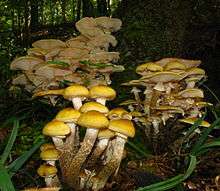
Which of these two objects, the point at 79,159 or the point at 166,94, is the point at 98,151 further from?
the point at 166,94

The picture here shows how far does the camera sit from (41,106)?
4215mm

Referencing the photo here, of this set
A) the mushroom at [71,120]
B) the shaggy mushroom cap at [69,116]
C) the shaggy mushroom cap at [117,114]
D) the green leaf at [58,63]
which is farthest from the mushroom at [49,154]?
the green leaf at [58,63]

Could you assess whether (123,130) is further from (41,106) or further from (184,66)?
(41,106)

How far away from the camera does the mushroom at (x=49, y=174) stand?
8.96 feet

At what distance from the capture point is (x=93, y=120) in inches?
99.4

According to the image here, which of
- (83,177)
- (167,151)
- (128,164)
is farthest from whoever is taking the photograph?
(167,151)

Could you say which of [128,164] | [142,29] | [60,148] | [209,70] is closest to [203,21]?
[209,70]

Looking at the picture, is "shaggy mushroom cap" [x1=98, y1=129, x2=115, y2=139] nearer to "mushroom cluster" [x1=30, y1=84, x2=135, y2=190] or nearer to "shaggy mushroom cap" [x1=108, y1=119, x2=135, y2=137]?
"mushroom cluster" [x1=30, y1=84, x2=135, y2=190]

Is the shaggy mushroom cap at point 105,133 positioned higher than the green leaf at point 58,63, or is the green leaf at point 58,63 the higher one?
the green leaf at point 58,63

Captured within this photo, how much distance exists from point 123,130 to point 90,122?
28 cm

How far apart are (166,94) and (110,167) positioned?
0.96 metres

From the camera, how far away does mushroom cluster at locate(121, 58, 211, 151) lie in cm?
322

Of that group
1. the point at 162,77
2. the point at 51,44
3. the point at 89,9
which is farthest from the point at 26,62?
the point at 89,9

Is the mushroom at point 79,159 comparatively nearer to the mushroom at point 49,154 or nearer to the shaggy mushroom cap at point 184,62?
the mushroom at point 49,154
